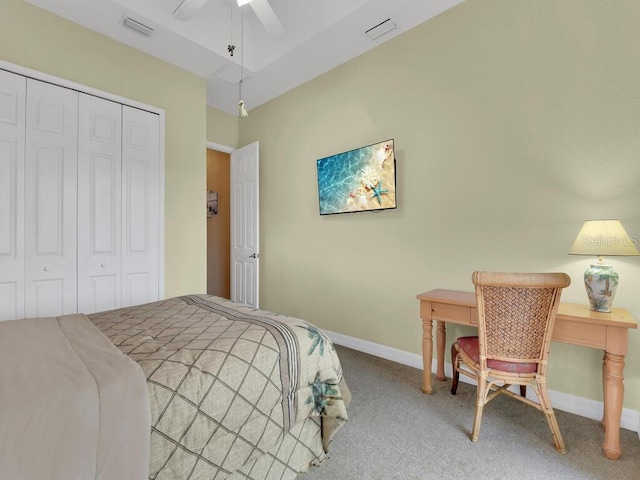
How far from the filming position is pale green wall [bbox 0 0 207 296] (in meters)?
2.49

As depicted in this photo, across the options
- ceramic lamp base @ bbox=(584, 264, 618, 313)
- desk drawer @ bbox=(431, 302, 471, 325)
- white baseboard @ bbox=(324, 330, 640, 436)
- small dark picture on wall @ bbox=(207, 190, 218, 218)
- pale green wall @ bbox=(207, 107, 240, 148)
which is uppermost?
pale green wall @ bbox=(207, 107, 240, 148)

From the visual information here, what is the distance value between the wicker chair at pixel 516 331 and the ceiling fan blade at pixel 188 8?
2582 mm

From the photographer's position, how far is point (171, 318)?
1.72m

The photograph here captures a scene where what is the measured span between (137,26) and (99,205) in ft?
5.36

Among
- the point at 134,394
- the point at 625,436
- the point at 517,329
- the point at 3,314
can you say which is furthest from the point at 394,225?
the point at 3,314

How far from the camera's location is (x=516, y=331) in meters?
1.72

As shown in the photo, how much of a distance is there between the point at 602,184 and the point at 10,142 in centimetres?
421

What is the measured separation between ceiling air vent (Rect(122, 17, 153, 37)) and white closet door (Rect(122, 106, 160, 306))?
683mm

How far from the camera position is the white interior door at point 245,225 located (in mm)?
4047

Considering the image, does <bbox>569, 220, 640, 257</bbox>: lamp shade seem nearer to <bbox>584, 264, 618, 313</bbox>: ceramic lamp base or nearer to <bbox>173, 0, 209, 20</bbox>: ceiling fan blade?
<bbox>584, 264, 618, 313</bbox>: ceramic lamp base

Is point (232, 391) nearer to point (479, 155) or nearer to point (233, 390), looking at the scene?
point (233, 390)

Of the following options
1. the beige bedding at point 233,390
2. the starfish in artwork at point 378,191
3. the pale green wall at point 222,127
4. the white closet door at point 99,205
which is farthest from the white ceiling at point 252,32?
the beige bedding at point 233,390

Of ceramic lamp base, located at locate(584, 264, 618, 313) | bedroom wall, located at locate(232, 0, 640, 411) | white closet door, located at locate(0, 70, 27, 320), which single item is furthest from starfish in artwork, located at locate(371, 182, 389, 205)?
white closet door, located at locate(0, 70, 27, 320)

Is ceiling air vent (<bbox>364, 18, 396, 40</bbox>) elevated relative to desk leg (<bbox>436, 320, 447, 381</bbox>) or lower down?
elevated
